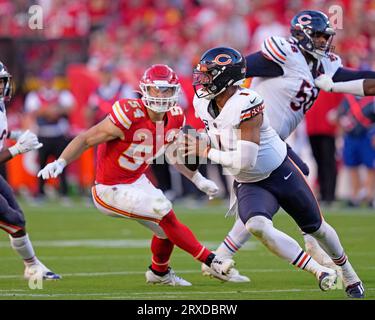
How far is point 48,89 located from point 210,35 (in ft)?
8.77

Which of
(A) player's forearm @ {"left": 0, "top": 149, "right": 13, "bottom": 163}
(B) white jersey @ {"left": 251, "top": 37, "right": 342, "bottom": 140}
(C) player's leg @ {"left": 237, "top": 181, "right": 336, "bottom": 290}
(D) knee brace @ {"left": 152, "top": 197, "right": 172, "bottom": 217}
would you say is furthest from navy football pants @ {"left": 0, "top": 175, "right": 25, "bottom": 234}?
(B) white jersey @ {"left": 251, "top": 37, "right": 342, "bottom": 140}

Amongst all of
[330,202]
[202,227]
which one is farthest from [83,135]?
[330,202]

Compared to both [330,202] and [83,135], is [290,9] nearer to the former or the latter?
[330,202]

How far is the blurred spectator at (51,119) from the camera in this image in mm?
15344

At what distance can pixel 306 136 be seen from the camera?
14.9m

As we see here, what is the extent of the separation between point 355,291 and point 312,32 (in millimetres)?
2161

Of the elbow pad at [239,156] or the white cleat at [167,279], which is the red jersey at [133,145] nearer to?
the white cleat at [167,279]

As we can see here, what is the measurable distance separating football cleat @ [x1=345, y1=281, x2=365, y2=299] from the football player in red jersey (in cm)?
104

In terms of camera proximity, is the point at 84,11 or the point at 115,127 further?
the point at 84,11

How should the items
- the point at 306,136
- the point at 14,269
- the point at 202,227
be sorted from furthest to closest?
the point at 306,136
the point at 202,227
the point at 14,269

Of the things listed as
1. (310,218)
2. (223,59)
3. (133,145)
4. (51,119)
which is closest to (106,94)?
(51,119)

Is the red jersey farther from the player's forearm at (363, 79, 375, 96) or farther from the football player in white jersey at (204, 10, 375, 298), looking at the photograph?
the player's forearm at (363, 79, 375, 96)

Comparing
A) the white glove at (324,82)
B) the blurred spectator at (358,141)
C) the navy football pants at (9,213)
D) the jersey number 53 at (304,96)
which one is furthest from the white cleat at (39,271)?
the blurred spectator at (358,141)

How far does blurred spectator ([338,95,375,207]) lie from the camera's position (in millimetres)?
13422
